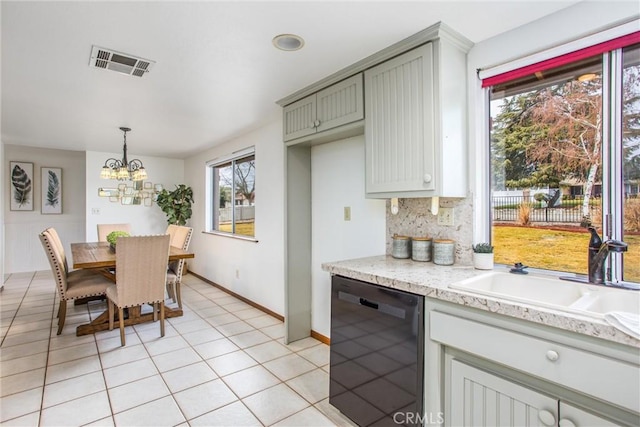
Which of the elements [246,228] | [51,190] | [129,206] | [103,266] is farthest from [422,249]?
[51,190]

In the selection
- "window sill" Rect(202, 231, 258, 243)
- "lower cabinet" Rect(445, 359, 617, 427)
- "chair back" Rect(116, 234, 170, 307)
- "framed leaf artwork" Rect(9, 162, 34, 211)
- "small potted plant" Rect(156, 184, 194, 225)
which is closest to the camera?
"lower cabinet" Rect(445, 359, 617, 427)

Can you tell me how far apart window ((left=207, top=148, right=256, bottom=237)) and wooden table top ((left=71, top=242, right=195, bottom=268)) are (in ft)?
3.54

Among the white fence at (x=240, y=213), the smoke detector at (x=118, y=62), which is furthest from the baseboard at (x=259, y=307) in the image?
the smoke detector at (x=118, y=62)

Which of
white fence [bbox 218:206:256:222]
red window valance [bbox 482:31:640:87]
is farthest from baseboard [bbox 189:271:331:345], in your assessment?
red window valance [bbox 482:31:640:87]

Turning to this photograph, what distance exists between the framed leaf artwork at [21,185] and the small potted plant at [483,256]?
24.3 ft

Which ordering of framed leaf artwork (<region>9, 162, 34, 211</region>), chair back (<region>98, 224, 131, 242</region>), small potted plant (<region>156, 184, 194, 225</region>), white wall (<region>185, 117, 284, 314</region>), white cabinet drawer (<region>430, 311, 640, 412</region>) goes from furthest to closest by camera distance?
framed leaf artwork (<region>9, 162, 34, 211</region>)
small potted plant (<region>156, 184, 194, 225</region>)
chair back (<region>98, 224, 131, 242</region>)
white wall (<region>185, 117, 284, 314</region>)
white cabinet drawer (<region>430, 311, 640, 412</region>)

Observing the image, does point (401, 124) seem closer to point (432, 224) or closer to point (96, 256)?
point (432, 224)

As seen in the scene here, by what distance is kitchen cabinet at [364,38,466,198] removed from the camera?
1.75 meters

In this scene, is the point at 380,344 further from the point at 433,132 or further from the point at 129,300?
the point at 129,300

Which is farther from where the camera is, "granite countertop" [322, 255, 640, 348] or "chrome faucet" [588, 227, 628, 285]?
"chrome faucet" [588, 227, 628, 285]

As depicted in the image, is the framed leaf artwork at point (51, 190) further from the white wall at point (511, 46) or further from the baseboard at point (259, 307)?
the white wall at point (511, 46)

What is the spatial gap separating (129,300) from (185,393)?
4.07ft

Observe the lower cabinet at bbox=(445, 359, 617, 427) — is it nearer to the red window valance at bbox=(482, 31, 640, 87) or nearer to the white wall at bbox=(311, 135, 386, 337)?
the white wall at bbox=(311, 135, 386, 337)

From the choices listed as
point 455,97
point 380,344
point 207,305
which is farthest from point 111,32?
point 207,305
